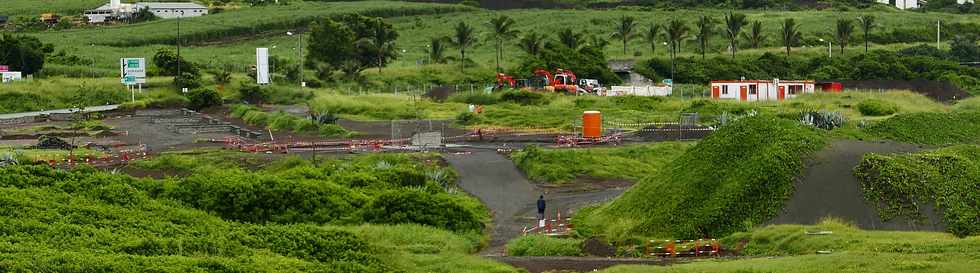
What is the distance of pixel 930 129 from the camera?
4981 centimetres

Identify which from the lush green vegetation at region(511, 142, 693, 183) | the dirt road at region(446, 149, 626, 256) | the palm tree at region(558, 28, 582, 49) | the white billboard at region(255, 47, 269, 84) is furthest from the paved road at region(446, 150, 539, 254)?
the palm tree at region(558, 28, 582, 49)

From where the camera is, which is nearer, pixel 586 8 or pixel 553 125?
pixel 553 125

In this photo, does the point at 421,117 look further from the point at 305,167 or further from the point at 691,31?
the point at 691,31

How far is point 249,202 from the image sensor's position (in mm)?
41969

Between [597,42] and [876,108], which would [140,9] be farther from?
[876,108]

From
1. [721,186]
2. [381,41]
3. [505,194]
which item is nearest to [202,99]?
[381,41]

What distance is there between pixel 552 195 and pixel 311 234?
65.2 ft

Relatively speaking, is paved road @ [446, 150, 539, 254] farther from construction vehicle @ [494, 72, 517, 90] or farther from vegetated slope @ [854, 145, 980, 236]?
construction vehicle @ [494, 72, 517, 90]

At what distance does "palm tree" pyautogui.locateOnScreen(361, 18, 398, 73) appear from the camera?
123000 millimetres

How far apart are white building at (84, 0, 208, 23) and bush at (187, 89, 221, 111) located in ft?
289

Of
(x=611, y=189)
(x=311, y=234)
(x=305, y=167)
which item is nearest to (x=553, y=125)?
(x=611, y=189)

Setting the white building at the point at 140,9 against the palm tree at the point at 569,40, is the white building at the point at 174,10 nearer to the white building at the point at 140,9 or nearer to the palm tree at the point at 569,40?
the white building at the point at 140,9

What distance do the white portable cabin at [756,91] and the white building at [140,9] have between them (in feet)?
327

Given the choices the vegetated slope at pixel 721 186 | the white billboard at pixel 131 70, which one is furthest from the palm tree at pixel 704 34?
the vegetated slope at pixel 721 186
